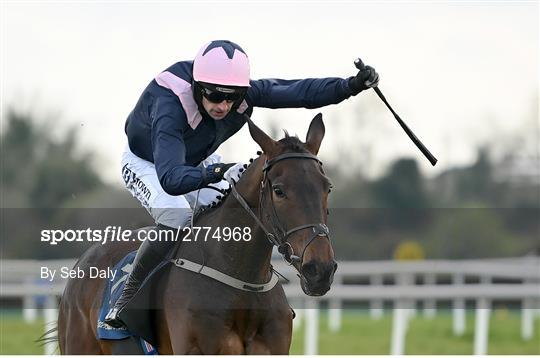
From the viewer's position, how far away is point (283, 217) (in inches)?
198

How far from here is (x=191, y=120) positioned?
5.68 meters

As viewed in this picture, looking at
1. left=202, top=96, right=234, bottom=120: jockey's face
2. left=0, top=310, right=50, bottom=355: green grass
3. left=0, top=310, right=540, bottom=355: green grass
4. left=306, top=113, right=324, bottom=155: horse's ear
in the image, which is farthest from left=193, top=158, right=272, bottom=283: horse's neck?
left=0, top=310, right=540, bottom=355: green grass

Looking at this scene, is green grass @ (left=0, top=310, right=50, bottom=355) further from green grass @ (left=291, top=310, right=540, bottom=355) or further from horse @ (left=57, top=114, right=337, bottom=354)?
horse @ (left=57, top=114, right=337, bottom=354)

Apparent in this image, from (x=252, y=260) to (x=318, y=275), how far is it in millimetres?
695

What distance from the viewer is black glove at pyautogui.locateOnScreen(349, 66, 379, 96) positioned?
5.75 m

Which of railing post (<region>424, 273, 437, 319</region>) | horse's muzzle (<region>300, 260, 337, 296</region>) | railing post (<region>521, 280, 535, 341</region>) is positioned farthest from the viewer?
railing post (<region>424, 273, 437, 319</region>)

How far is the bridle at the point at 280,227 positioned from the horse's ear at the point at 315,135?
16 cm

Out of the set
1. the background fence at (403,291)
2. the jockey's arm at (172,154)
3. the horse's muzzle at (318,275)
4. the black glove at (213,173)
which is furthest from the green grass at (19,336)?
the horse's muzzle at (318,275)

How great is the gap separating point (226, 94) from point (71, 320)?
212 centimetres

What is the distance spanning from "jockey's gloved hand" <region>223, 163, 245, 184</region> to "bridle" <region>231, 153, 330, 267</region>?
4.9 inches

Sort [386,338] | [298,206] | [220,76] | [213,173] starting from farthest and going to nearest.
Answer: [386,338]
[220,76]
[213,173]
[298,206]

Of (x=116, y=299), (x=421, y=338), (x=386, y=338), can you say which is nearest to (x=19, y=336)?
(x=386, y=338)

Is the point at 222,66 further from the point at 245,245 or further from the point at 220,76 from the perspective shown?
the point at 245,245

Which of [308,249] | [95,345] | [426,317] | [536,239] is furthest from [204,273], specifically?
[536,239]
